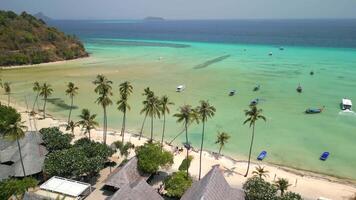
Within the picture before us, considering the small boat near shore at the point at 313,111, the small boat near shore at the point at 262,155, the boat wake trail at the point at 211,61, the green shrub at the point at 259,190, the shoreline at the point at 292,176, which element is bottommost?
the shoreline at the point at 292,176

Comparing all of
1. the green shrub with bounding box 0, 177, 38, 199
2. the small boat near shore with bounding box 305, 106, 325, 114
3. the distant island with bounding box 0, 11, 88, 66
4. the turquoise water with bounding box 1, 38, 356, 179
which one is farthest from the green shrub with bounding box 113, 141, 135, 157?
the distant island with bounding box 0, 11, 88, 66

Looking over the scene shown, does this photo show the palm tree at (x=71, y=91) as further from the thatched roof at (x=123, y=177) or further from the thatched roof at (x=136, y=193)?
the thatched roof at (x=136, y=193)

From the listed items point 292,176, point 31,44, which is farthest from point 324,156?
point 31,44

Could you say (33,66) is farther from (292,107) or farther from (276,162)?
(276,162)

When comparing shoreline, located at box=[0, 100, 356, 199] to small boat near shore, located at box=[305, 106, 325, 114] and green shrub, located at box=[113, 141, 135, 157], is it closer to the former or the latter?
green shrub, located at box=[113, 141, 135, 157]

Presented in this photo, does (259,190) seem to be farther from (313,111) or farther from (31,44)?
(31,44)

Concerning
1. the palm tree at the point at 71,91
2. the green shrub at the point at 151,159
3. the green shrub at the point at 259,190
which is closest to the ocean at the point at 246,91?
the palm tree at the point at 71,91

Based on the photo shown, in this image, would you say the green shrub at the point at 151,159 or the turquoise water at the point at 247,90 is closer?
the green shrub at the point at 151,159
